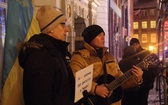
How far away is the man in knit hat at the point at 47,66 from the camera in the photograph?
221cm

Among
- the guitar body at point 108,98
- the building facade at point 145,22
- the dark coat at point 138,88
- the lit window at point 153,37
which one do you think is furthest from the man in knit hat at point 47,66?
the lit window at point 153,37

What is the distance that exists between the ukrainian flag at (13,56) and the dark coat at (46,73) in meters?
0.50

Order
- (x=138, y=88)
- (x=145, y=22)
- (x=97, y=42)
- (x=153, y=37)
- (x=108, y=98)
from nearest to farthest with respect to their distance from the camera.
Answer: (x=108, y=98) → (x=97, y=42) → (x=138, y=88) → (x=153, y=37) → (x=145, y=22)

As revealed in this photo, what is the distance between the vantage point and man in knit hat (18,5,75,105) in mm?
2213

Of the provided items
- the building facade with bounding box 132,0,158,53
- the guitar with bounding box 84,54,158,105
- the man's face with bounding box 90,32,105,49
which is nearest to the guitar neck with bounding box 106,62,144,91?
the guitar with bounding box 84,54,158,105

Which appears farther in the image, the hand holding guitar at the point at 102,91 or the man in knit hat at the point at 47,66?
the hand holding guitar at the point at 102,91

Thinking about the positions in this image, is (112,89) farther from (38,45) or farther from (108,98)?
(38,45)

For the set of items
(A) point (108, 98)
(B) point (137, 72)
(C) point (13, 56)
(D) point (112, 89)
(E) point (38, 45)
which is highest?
(E) point (38, 45)

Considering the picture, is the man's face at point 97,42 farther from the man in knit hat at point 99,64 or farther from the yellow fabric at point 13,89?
the yellow fabric at point 13,89

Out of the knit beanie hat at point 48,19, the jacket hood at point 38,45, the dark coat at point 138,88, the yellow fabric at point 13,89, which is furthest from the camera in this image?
the dark coat at point 138,88

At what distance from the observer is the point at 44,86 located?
2207 mm

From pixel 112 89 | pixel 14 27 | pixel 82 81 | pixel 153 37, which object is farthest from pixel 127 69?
pixel 153 37

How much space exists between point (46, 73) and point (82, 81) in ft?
1.24

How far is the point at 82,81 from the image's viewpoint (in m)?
2.48
